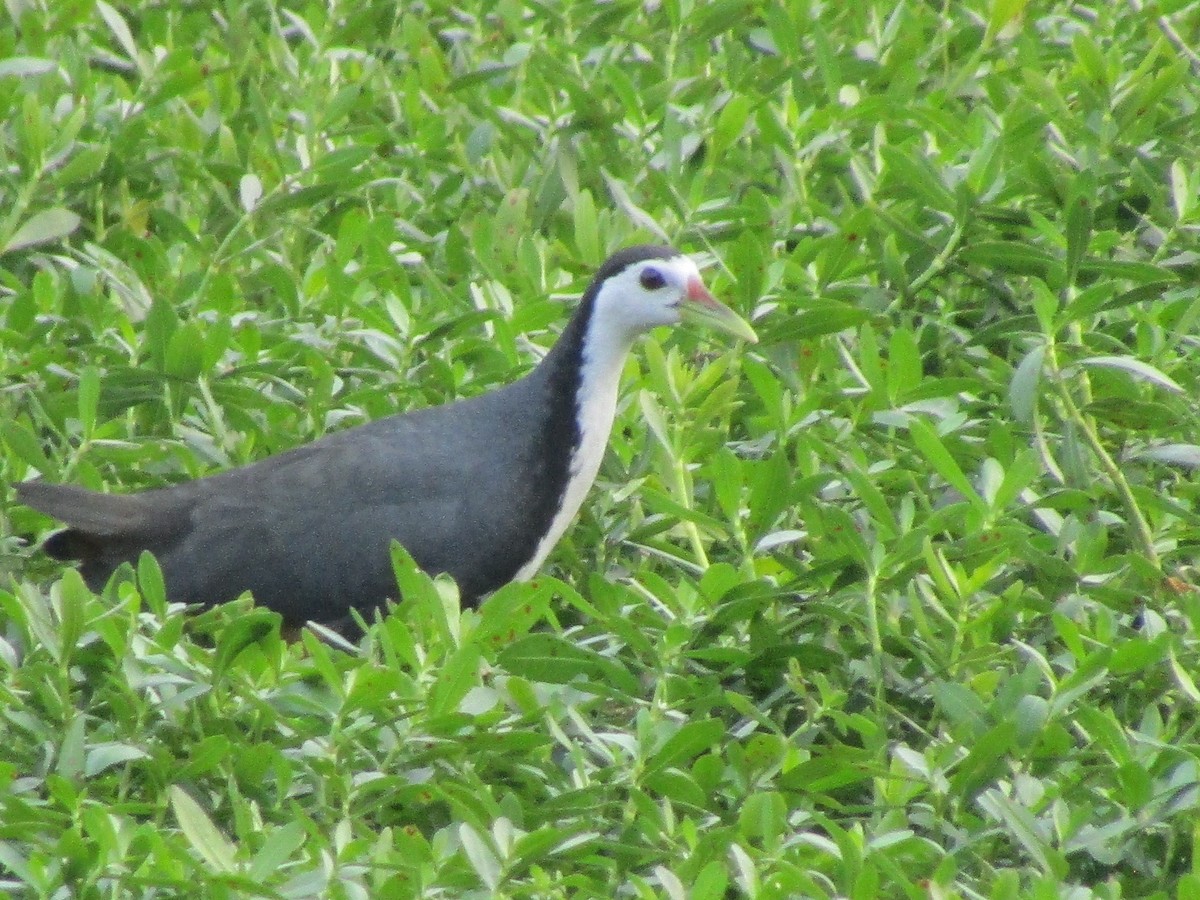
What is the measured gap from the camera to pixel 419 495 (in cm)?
467

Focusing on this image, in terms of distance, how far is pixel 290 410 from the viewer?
15.7ft

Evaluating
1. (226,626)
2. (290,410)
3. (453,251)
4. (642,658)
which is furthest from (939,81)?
(226,626)

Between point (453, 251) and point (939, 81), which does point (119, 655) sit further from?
point (939, 81)

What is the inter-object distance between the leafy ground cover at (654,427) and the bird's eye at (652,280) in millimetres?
235

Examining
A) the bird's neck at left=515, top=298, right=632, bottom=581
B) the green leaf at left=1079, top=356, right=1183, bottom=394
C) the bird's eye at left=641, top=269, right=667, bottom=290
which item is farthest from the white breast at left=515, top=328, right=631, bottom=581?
the green leaf at left=1079, top=356, right=1183, bottom=394

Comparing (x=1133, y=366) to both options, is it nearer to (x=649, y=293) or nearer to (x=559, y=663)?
(x=649, y=293)

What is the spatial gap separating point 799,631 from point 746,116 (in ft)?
6.09

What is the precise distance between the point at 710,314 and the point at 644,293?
0.53 ft

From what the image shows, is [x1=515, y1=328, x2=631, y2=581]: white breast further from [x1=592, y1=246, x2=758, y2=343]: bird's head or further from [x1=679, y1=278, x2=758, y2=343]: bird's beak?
[x1=679, y1=278, x2=758, y2=343]: bird's beak

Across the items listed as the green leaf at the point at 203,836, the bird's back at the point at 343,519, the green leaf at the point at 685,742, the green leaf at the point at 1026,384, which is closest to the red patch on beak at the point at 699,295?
the bird's back at the point at 343,519

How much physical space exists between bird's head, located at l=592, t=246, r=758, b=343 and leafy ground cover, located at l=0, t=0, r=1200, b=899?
16 centimetres

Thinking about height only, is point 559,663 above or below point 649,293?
below

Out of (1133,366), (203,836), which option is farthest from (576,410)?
(203,836)

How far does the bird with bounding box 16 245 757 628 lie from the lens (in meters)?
4.56
